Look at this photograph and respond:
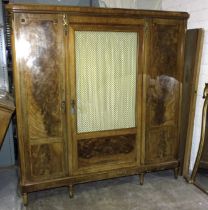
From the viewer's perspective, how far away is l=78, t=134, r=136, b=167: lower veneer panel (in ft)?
8.22

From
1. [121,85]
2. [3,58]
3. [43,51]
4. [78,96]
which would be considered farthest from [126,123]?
[3,58]

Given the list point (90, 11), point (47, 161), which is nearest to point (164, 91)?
point (90, 11)

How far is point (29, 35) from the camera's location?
214 cm

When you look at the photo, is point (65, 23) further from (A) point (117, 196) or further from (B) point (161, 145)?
(A) point (117, 196)

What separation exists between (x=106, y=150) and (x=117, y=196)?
479 millimetres

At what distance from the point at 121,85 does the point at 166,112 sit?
612 millimetres

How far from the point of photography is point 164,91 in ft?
8.79

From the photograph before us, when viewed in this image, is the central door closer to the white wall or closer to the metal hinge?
the metal hinge

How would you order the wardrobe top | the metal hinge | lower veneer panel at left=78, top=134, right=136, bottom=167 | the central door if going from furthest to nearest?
lower veneer panel at left=78, top=134, right=136, bottom=167 < the central door < the metal hinge < the wardrobe top

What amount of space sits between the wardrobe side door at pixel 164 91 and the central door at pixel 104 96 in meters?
0.17

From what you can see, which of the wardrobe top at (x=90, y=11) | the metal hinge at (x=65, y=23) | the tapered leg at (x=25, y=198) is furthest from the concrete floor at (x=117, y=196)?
the wardrobe top at (x=90, y=11)

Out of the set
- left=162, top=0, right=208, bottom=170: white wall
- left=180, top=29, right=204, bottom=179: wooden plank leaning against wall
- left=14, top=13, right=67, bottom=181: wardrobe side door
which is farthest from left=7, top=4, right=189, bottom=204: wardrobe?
left=162, top=0, right=208, bottom=170: white wall

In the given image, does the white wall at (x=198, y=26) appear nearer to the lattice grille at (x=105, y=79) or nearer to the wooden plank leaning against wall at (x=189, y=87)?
the wooden plank leaning against wall at (x=189, y=87)

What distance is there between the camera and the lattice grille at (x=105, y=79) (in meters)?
2.36
